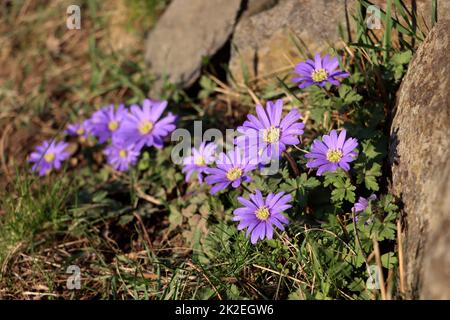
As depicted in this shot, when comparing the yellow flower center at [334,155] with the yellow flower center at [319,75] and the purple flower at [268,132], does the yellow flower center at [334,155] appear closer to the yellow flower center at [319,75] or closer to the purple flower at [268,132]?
the purple flower at [268,132]

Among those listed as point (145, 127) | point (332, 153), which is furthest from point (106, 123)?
point (332, 153)

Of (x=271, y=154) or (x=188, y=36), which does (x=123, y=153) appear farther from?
(x=271, y=154)

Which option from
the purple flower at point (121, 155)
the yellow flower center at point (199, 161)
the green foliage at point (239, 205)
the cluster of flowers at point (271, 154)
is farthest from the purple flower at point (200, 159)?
the purple flower at point (121, 155)

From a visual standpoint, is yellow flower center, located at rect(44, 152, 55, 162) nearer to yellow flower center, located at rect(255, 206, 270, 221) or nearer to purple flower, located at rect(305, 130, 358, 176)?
yellow flower center, located at rect(255, 206, 270, 221)

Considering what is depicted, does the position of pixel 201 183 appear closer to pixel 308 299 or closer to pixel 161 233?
pixel 161 233
